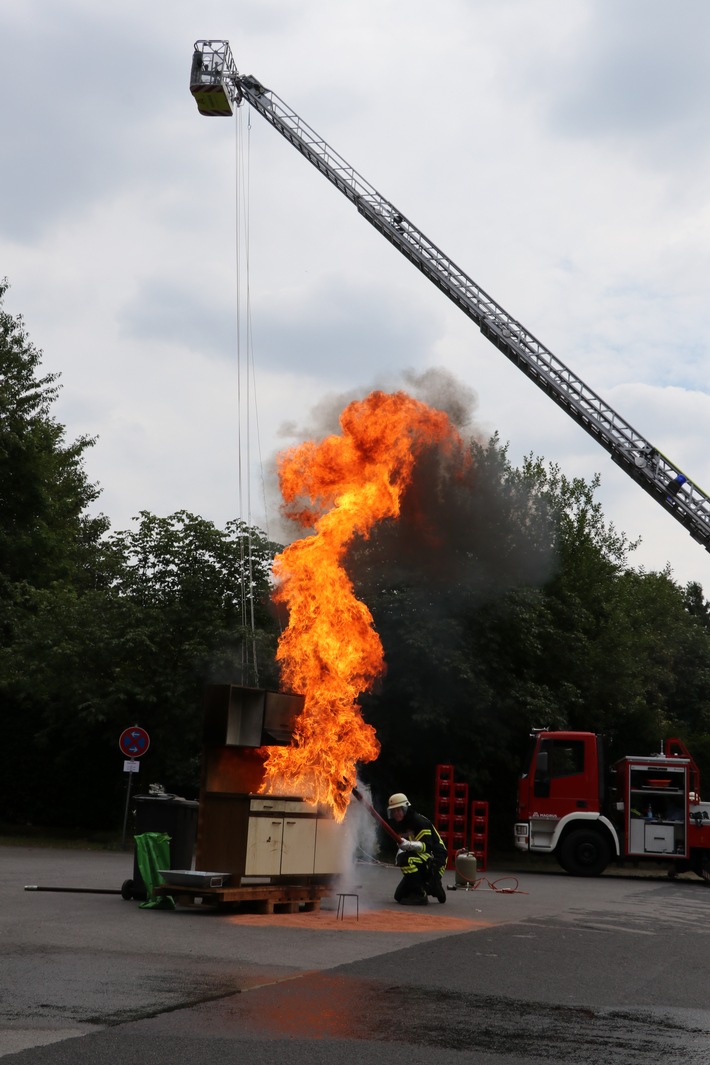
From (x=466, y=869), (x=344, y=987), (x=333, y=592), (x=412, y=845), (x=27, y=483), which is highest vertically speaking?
(x=27, y=483)

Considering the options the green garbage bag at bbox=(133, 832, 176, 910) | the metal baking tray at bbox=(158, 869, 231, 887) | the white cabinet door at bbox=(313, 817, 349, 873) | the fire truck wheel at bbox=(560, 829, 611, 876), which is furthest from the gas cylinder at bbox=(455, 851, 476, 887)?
the metal baking tray at bbox=(158, 869, 231, 887)

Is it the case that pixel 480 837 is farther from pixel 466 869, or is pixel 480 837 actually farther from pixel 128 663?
pixel 128 663

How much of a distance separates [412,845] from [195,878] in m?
3.36

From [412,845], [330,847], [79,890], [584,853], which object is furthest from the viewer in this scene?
[584,853]

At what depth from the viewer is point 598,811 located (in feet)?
82.5

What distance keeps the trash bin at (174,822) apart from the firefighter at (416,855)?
2.63 metres

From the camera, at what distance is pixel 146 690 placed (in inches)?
1093

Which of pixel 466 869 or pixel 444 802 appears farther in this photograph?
pixel 444 802

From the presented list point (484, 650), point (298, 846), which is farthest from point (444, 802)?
point (298, 846)

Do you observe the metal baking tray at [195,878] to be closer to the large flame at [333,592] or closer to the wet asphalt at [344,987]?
the wet asphalt at [344,987]

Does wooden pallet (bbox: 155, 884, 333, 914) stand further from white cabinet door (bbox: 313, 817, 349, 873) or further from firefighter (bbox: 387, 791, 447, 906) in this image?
firefighter (bbox: 387, 791, 447, 906)

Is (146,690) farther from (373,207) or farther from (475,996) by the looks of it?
(475,996)

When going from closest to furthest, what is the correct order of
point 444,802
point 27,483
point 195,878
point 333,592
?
1. point 195,878
2. point 333,592
3. point 444,802
4. point 27,483

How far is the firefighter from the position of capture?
15.5 meters
